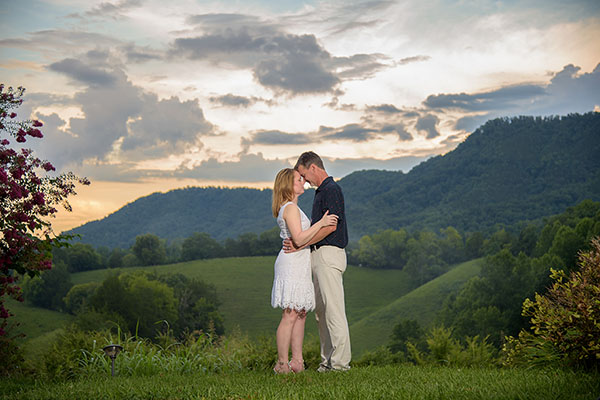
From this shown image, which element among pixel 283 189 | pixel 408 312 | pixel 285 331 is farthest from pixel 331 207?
pixel 408 312

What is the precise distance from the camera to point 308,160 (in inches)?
270

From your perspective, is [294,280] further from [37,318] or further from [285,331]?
[37,318]

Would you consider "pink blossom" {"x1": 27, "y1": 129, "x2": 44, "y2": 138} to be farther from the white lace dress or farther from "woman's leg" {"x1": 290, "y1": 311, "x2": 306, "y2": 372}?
"woman's leg" {"x1": 290, "y1": 311, "x2": 306, "y2": 372}

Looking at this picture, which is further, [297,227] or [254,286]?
[254,286]

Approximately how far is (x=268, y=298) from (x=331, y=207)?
72.2 m

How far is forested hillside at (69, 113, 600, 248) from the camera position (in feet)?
355

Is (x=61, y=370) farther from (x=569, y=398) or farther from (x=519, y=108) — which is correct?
(x=519, y=108)

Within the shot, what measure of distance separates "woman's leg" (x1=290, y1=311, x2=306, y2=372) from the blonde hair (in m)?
1.36

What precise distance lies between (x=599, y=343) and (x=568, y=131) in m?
132

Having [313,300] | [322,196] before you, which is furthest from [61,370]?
[322,196]

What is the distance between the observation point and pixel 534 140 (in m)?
124

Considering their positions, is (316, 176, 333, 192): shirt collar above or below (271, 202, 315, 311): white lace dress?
above

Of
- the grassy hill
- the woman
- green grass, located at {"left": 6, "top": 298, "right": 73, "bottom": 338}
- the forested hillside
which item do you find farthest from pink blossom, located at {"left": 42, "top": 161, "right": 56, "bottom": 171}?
the forested hillside

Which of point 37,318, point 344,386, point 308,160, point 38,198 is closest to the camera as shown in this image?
point 344,386
